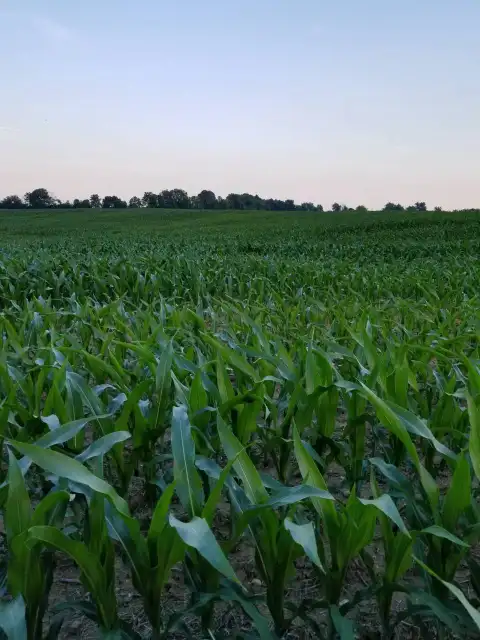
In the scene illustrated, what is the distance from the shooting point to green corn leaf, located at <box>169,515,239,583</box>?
2.96 ft

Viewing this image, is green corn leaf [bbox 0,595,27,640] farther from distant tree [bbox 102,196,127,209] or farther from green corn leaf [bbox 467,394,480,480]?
distant tree [bbox 102,196,127,209]

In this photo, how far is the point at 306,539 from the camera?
3.18ft

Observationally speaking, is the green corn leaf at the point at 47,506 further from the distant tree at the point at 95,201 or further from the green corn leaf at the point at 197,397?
the distant tree at the point at 95,201

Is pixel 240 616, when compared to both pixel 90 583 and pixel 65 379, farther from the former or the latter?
pixel 65 379

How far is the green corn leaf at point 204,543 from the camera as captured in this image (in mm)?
903

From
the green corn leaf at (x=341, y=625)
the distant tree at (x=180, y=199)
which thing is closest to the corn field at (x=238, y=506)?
the green corn leaf at (x=341, y=625)

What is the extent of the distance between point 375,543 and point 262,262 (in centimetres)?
697

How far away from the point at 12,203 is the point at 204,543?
73981 mm

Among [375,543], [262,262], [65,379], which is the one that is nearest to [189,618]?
[375,543]

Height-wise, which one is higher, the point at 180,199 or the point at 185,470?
the point at 180,199

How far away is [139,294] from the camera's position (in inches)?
238

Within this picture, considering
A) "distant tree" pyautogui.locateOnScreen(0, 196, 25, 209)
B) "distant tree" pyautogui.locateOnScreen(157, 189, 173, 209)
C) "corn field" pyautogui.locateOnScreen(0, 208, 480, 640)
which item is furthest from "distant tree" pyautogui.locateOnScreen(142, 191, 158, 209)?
"corn field" pyautogui.locateOnScreen(0, 208, 480, 640)

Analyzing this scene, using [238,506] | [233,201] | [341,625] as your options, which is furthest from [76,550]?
[233,201]

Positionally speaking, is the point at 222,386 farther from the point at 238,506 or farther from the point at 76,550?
the point at 76,550
